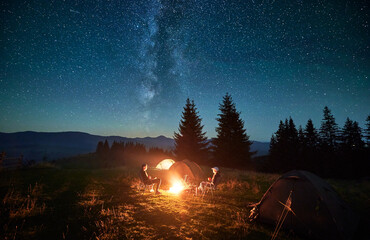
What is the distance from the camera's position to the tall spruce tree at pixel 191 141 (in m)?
24.2

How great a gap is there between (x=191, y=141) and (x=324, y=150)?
1078 inches

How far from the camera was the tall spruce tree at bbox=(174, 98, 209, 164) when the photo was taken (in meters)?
24.2

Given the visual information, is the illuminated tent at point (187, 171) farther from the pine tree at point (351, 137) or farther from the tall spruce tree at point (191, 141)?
the pine tree at point (351, 137)

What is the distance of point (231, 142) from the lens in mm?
23438

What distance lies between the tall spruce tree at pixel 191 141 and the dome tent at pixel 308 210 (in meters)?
18.9

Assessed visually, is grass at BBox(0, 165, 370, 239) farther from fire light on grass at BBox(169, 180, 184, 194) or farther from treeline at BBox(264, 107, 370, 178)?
treeline at BBox(264, 107, 370, 178)

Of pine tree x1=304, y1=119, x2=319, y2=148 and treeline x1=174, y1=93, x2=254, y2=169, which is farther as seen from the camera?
pine tree x1=304, y1=119, x2=319, y2=148

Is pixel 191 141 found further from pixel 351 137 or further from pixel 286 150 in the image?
pixel 351 137

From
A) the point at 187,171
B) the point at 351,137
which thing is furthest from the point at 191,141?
the point at 351,137

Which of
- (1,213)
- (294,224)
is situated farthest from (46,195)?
(294,224)

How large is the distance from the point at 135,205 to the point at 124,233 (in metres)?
2.54

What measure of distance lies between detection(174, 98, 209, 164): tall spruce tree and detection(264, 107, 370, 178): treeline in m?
18.2

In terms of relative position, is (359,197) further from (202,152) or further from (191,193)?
(202,152)

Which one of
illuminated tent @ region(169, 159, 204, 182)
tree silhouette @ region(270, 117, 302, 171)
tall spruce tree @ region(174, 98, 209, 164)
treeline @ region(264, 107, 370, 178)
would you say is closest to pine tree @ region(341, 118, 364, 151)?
treeline @ region(264, 107, 370, 178)
